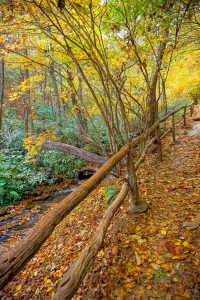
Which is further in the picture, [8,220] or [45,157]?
[45,157]

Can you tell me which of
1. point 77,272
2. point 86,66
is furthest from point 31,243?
point 86,66

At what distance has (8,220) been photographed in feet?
23.6

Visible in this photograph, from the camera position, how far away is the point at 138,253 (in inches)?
107

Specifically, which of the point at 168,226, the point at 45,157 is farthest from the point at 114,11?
the point at 45,157

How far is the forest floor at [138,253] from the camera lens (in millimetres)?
2244

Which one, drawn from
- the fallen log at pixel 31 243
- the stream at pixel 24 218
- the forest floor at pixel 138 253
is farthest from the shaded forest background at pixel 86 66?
the fallen log at pixel 31 243

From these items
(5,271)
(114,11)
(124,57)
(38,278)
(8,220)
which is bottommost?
(8,220)

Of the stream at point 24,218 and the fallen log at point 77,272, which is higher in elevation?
the fallen log at point 77,272

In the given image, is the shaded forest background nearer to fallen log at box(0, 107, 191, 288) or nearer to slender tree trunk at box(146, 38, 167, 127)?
slender tree trunk at box(146, 38, 167, 127)

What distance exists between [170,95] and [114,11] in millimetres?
17335

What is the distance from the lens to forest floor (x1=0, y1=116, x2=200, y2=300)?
2244 mm

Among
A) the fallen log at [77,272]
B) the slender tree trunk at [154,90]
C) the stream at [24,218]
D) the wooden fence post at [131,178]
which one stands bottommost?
the stream at [24,218]

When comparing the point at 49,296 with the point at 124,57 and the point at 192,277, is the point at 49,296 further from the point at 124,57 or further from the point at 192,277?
the point at 124,57

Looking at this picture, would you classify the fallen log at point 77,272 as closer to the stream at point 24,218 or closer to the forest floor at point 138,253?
the forest floor at point 138,253
